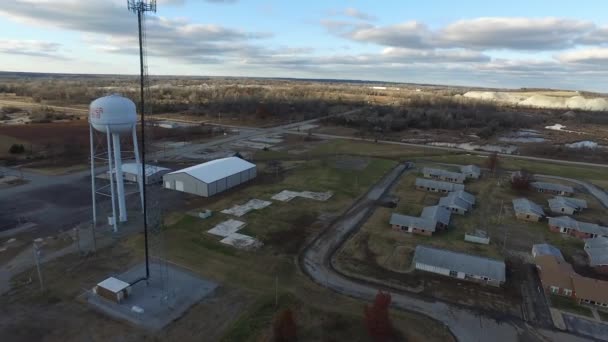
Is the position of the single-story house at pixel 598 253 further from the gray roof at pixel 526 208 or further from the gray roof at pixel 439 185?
the gray roof at pixel 439 185

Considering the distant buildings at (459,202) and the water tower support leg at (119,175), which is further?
the distant buildings at (459,202)

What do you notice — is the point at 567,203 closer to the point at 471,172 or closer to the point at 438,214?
the point at 471,172

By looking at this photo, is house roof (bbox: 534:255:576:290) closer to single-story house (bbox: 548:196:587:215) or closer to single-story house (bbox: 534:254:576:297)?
single-story house (bbox: 534:254:576:297)

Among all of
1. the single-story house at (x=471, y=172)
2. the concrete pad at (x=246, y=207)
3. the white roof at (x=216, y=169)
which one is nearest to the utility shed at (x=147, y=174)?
the white roof at (x=216, y=169)

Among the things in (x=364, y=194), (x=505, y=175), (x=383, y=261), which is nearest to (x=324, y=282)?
(x=383, y=261)

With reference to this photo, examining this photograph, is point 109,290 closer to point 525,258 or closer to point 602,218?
point 525,258

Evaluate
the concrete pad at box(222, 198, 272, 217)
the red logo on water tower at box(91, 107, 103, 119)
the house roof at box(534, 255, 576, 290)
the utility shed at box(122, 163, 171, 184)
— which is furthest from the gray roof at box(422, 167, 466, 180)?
the red logo on water tower at box(91, 107, 103, 119)
